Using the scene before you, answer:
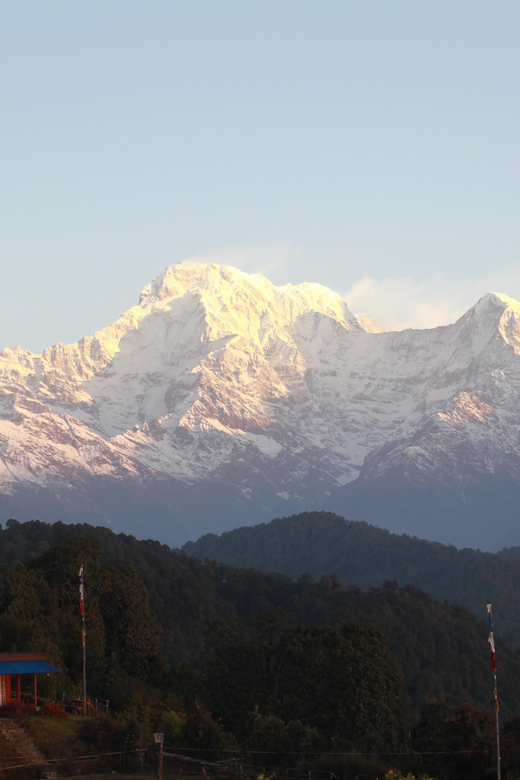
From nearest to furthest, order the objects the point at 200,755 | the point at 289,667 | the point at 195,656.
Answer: the point at 200,755
the point at 289,667
the point at 195,656

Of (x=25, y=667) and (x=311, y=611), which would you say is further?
(x=311, y=611)

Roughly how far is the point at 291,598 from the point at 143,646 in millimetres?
73169

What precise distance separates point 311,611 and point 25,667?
9406 centimetres

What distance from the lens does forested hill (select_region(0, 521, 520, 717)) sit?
5379 inches

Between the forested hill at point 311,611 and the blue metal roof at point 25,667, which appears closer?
the blue metal roof at point 25,667

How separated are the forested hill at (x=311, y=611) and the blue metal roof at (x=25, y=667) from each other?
62.9 metres

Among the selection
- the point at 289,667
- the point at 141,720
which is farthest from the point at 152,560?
the point at 141,720

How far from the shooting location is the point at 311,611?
154m

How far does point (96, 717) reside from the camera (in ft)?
203

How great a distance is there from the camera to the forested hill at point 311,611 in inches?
5379

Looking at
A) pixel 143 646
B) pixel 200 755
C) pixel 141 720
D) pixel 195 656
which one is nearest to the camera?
pixel 200 755

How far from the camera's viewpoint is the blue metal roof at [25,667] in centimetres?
6143

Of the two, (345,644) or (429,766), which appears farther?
(345,644)

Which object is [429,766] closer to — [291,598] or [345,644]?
Answer: [345,644]
